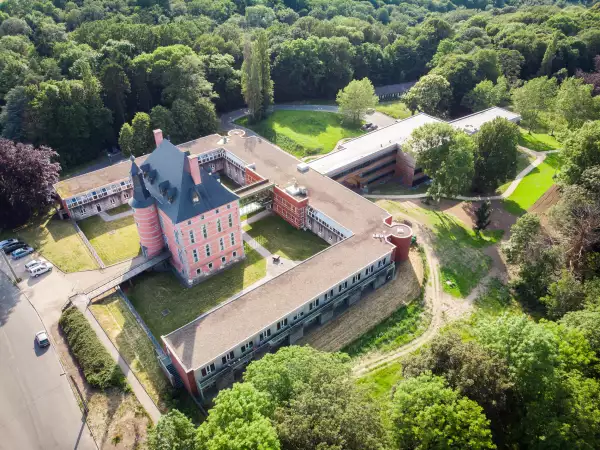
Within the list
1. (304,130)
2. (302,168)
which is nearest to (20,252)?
(302,168)

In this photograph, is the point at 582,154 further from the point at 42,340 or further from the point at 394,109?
the point at 42,340

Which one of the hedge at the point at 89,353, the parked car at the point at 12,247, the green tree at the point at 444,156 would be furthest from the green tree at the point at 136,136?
the green tree at the point at 444,156

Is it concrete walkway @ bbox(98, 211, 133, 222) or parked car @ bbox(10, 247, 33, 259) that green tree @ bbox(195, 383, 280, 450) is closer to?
parked car @ bbox(10, 247, 33, 259)

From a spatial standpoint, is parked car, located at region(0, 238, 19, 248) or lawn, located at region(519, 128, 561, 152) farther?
lawn, located at region(519, 128, 561, 152)

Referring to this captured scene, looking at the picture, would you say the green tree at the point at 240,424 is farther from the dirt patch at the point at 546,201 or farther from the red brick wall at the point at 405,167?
the dirt patch at the point at 546,201

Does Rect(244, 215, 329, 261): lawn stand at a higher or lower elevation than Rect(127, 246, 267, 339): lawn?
higher

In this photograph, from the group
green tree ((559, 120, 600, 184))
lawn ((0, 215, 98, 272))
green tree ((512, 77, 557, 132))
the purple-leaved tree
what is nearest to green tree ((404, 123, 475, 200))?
green tree ((559, 120, 600, 184))

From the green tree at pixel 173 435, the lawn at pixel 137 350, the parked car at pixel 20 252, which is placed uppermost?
the green tree at pixel 173 435
